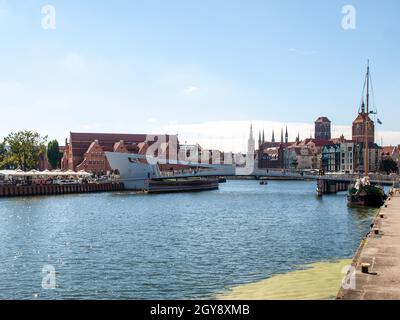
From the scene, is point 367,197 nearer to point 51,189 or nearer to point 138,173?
point 51,189

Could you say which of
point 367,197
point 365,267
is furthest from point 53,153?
point 365,267

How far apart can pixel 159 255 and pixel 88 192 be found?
8953 cm

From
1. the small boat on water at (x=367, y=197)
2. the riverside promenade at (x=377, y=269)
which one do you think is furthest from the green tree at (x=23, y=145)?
the riverside promenade at (x=377, y=269)

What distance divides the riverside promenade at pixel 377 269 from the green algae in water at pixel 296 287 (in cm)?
209

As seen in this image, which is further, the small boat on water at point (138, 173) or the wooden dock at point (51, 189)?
the small boat on water at point (138, 173)

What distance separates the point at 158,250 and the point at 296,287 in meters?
14.8

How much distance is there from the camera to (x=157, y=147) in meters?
198

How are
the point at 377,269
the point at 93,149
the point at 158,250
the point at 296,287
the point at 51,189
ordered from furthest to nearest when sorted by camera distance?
the point at 93,149 → the point at 51,189 → the point at 158,250 → the point at 296,287 → the point at 377,269

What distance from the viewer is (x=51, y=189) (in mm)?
114375

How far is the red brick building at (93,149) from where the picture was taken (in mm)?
177125

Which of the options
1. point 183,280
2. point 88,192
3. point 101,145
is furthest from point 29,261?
point 101,145

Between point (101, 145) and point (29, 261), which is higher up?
point (101, 145)

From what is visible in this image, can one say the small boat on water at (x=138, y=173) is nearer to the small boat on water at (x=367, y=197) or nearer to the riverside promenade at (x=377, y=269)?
the small boat on water at (x=367, y=197)
